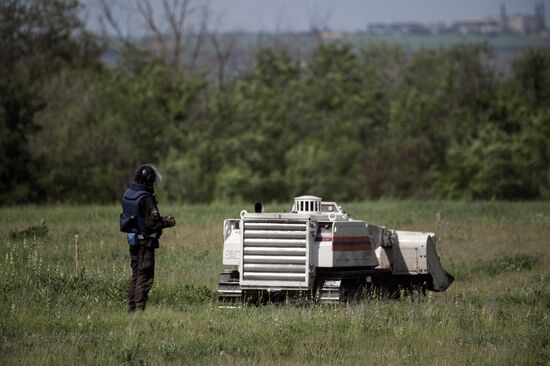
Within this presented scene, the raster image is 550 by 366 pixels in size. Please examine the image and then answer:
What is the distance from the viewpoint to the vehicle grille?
17203 millimetres

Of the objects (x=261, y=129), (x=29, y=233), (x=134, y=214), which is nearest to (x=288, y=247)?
(x=134, y=214)

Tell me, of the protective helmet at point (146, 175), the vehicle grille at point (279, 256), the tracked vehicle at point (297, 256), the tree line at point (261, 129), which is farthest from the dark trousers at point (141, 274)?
the tree line at point (261, 129)

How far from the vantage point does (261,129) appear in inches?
2847

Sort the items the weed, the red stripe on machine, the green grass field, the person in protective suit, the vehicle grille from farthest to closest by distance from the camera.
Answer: the weed, the red stripe on machine, the vehicle grille, the person in protective suit, the green grass field

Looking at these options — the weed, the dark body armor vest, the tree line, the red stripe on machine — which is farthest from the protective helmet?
the tree line

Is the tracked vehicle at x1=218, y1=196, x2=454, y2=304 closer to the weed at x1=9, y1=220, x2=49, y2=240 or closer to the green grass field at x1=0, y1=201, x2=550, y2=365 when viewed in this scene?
the green grass field at x1=0, y1=201, x2=550, y2=365

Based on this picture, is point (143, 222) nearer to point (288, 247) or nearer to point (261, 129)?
point (288, 247)

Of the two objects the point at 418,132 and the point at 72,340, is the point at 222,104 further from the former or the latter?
the point at 72,340

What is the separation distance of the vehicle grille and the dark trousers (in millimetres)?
1696

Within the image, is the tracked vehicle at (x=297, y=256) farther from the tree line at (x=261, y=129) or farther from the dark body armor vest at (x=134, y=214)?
the tree line at (x=261, y=129)

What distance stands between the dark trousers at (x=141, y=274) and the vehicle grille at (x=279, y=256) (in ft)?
5.56

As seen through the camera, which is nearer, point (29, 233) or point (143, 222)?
point (143, 222)

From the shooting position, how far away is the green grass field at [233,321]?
13.3 meters

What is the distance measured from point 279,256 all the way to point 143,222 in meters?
2.30
